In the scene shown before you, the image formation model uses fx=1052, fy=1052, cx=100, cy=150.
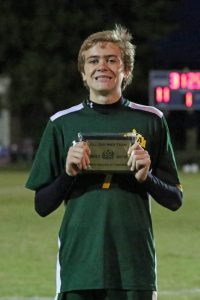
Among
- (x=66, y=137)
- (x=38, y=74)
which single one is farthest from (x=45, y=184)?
(x=38, y=74)

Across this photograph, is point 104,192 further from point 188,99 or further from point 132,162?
point 188,99

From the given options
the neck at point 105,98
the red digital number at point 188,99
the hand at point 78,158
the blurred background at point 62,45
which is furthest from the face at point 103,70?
the blurred background at point 62,45

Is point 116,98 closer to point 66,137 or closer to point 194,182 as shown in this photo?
point 66,137

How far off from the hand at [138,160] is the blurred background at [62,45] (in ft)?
138

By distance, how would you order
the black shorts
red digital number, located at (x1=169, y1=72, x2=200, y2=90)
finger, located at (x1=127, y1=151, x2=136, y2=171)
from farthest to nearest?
red digital number, located at (x1=169, y1=72, x2=200, y2=90) < the black shorts < finger, located at (x1=127, y1=151, x2=136, y2=171)

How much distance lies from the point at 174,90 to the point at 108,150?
105ft

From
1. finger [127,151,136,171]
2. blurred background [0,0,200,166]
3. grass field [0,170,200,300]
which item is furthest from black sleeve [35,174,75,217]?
blurred background [0,0,200,166]

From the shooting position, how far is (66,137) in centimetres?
409

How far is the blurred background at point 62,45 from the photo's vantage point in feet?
158

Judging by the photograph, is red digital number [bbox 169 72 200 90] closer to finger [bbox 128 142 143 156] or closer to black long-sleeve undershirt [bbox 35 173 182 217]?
black long-sleeve undershirt [bbox 35 173 182 217]

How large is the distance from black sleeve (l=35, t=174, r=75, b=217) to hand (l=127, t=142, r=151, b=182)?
0.27 metres

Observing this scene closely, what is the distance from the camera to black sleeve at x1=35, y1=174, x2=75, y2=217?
3998 mm

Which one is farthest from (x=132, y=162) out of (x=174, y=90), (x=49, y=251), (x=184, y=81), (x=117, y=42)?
(x=184, y=81)

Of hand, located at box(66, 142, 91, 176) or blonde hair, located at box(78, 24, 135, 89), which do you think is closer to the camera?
hand, located at box(66, 142, 91, 176)
